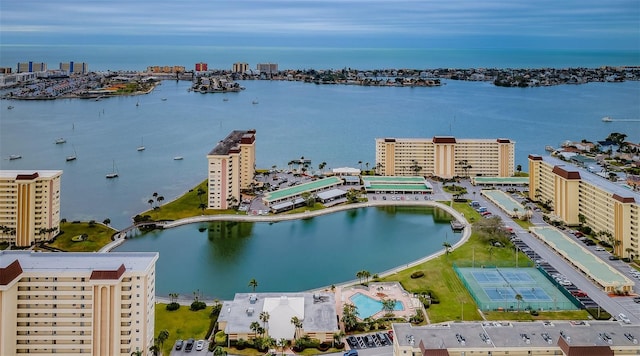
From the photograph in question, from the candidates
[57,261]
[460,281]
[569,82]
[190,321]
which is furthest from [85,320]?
[569,82]

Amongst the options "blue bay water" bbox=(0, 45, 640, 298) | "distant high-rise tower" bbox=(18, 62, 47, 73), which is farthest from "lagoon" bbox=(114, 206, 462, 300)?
"distant high-rise tower" bbox=(18, 62, 47, 73)

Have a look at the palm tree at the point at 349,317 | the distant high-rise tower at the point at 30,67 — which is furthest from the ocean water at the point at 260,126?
the distant high-rise tower at the point at 30,67

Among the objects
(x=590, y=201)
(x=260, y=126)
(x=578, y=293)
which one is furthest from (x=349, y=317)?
(x=260, y=126)

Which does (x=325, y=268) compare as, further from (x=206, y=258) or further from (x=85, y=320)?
→ (x=85, y=320)

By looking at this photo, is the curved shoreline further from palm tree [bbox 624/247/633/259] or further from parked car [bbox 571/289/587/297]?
palm tree [bbox 624/247/633/259]

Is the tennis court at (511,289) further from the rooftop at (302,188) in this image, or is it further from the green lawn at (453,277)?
the rooftop at (302,188)

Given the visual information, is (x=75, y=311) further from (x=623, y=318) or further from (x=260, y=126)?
(x=260, y=126)
